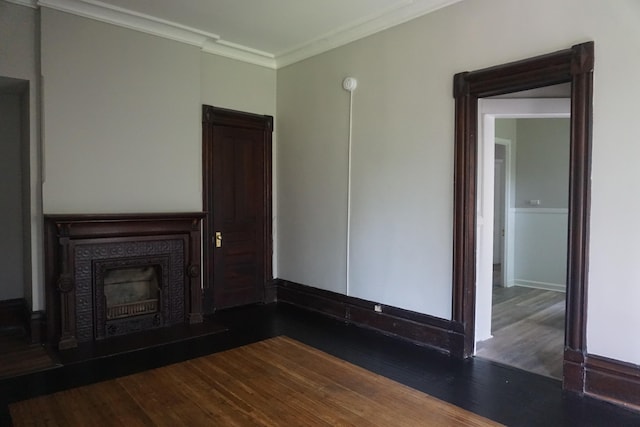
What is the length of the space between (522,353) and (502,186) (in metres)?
3.76

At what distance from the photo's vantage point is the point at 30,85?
378 cm

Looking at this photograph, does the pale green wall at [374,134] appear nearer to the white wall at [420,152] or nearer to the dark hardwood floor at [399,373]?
the white wall at [420,152]

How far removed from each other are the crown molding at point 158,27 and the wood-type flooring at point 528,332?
4030 mm

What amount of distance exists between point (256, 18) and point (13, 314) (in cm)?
382

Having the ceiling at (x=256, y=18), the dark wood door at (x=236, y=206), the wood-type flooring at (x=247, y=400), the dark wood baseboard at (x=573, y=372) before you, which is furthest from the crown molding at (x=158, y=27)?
the dark wood baseboard at (x=573, y=372)

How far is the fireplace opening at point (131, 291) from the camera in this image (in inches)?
160

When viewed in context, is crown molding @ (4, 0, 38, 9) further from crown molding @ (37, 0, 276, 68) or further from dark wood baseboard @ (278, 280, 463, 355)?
dark wood baseboard @ (278, 280, 463, 355)

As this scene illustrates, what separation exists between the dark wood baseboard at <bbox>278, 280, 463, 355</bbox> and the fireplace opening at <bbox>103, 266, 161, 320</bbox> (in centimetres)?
165

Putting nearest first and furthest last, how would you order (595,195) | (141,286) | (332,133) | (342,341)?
1. (595,195)
2. (342,341)
3. (141,286)
4. (332,133)

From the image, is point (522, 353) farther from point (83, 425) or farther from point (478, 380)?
point (83, 425)

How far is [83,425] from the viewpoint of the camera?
2.48 m

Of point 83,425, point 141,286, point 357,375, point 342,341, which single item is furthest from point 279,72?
point 83,425

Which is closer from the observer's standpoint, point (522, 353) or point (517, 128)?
point (522, 353)

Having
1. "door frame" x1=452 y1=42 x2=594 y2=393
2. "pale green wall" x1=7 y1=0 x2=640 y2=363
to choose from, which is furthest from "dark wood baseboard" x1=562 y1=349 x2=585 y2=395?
"pale green wall" x1=7 y1=0 x2=640 y2=363
